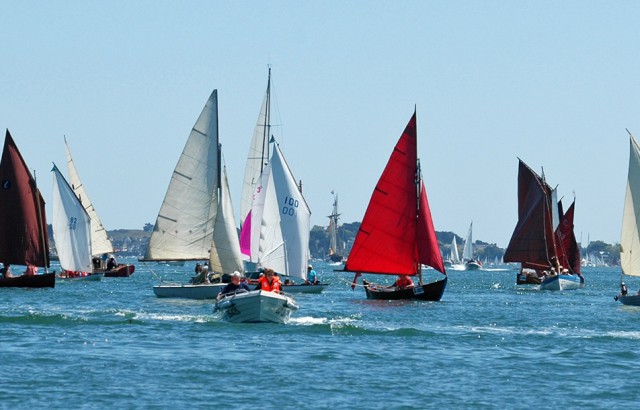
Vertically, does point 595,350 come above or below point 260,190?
below

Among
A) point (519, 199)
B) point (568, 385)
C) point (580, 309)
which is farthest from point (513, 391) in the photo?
point (519, 199)

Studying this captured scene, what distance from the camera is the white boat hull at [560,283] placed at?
102 meters

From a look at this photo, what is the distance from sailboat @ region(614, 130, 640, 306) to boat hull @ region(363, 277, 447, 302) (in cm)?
872

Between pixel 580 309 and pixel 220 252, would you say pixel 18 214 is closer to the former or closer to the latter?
pixel 220 252

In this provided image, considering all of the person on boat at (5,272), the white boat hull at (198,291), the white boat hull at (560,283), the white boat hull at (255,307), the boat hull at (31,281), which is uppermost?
the white boat hull at (560,283)

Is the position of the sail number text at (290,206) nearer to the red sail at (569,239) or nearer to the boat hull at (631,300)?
the boat hull at (631,300)

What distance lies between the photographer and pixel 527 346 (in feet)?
151

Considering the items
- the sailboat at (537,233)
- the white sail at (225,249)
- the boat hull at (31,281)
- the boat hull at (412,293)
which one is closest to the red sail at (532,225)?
the sailboat at (537,233)

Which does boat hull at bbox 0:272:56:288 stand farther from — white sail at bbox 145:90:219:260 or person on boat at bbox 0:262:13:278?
white sail at bbox 145:90:219:260

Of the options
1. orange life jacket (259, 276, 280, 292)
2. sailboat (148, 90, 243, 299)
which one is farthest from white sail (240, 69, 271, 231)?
orange life jacket (259, 276, 280, 292)

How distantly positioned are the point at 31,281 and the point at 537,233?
133 ft

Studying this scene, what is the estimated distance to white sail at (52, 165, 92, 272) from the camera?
90438 millimetres

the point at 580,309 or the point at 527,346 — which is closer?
the point at 527,346

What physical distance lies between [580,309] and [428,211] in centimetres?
888
